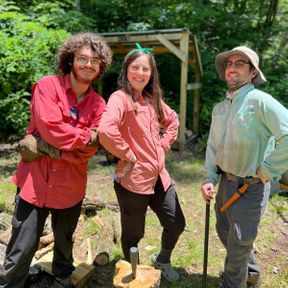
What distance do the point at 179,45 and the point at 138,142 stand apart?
20.0 ft

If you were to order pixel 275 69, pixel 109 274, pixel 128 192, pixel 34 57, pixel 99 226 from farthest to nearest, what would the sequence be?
pixel 275 69
pixel 34 57
pixel 99 226
pixel 109 274
pixel 128 192

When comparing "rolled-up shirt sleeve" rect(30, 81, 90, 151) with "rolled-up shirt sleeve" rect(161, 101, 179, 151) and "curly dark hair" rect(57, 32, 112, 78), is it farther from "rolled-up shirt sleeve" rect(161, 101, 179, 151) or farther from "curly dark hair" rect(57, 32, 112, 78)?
"rolled-up shirt sleeve" rect(161, 101, 179, 151)

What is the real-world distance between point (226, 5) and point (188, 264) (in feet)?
31.6

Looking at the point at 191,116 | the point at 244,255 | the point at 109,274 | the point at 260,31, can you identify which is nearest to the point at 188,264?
the point at 109,274

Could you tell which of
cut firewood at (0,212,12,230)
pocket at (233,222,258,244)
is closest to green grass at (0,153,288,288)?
cut firewood at (0,212,12,230)

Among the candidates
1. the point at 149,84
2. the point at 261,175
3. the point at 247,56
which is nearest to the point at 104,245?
the point at 149,84

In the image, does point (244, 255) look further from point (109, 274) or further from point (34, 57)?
point (34, 57)

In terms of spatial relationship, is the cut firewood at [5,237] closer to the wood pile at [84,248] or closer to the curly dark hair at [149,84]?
the wood pile at [84,248]

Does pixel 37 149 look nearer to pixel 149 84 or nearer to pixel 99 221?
pixel 149 84

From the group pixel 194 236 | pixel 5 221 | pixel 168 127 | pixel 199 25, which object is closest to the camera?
pixel 168 127

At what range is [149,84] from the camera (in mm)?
3127

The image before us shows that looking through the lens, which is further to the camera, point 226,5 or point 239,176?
point 226,5

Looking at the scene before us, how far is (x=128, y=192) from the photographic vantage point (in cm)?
295

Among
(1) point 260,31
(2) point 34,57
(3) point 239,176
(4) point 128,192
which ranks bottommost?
(4) point 128,192
